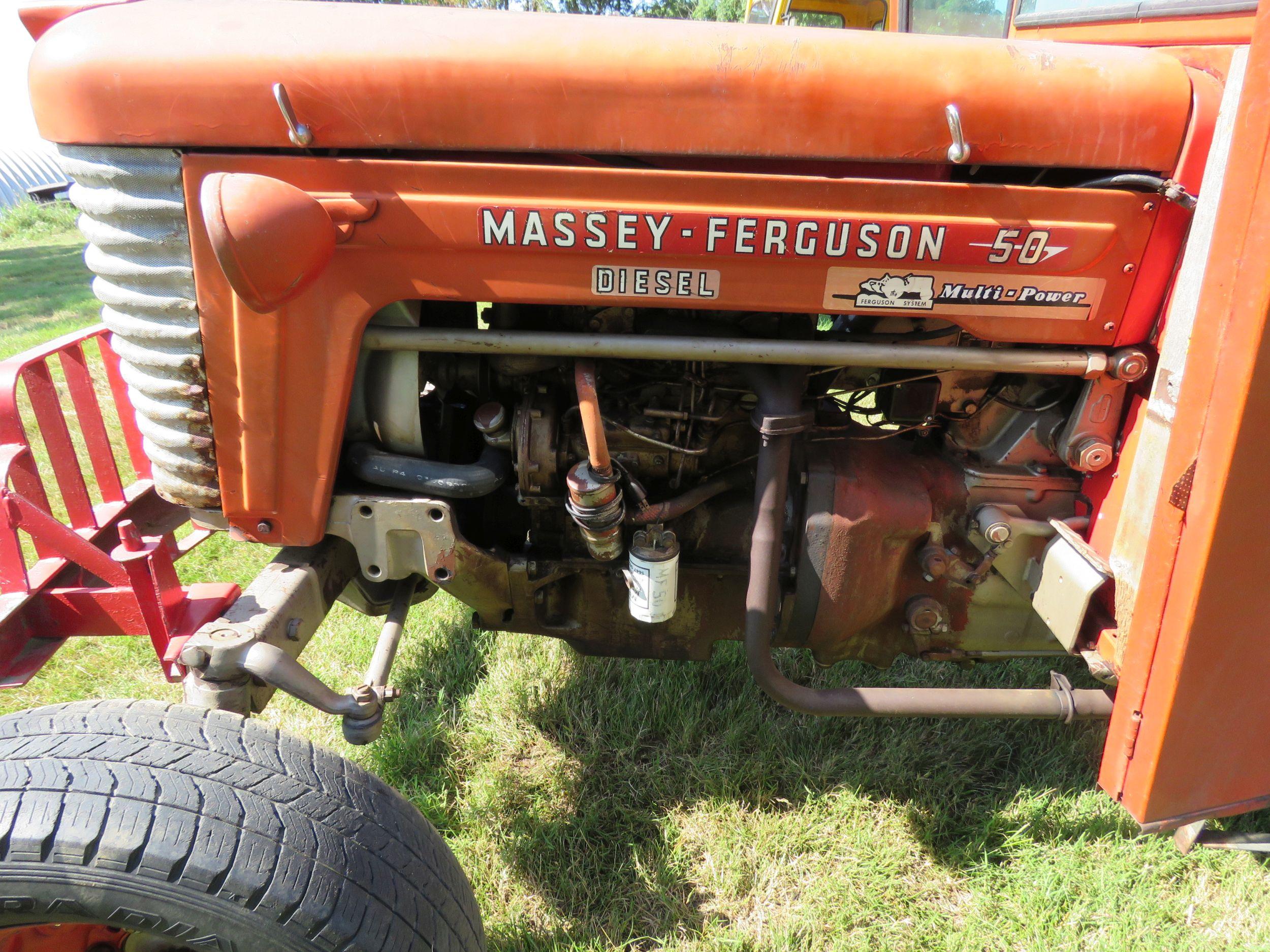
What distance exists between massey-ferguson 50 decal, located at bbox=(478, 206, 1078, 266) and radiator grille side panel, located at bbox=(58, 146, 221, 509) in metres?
0.56

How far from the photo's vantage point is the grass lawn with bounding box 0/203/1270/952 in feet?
6.22

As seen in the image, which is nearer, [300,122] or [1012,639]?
[300,122]

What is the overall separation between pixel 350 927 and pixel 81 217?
1.36 m

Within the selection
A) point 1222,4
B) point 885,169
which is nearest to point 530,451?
point 885,169

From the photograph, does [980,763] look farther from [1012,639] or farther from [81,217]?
[81,217]

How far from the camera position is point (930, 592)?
1.87 meters

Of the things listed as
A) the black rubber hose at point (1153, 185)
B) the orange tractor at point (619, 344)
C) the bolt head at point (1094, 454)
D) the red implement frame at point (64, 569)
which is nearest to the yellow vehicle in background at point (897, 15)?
the orange tractor at point (619, 344)

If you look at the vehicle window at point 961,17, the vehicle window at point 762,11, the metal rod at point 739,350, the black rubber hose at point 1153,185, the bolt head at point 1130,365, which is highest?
the vehicle window at point 762,11

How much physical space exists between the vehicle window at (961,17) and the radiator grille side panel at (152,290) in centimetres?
192

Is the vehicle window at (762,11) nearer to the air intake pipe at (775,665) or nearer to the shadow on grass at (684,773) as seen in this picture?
the air intake pipe at (775,665)

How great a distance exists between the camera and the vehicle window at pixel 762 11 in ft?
11.6

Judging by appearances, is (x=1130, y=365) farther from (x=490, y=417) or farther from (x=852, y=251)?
(x=490, y=417)

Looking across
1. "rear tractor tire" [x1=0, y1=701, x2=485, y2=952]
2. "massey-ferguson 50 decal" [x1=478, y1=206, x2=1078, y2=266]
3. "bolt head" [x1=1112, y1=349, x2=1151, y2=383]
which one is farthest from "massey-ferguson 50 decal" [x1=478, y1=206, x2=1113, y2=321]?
"rear tractor tire" [x1=0, y1=701, x2=485, y2=952]

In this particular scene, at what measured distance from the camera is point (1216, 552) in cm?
133
